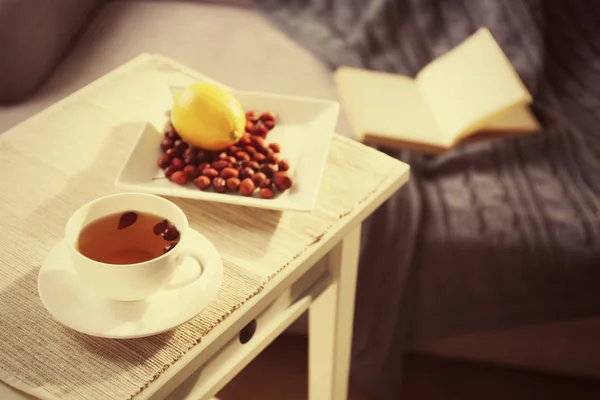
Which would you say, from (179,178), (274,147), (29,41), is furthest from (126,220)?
(29,41)

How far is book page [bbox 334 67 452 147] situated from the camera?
133cm

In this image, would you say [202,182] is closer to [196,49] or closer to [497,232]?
[497,232]

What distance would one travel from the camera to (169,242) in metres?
0.62

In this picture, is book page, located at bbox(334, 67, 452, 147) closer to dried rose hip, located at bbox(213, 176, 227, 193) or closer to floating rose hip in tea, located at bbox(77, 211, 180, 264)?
dried rose hip, located at bbox(213, 176, 227, 193)

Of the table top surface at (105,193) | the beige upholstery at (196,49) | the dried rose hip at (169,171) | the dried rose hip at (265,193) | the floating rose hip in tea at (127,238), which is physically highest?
the floating rose hip in tea at (127,238)

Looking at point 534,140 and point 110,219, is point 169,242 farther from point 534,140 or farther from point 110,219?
point 534,140

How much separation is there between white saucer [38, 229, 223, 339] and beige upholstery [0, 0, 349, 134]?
0.75m

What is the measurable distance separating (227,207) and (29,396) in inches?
11.0

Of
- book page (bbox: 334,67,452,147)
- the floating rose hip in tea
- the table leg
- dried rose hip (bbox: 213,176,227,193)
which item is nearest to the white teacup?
the floating rose hip in tea

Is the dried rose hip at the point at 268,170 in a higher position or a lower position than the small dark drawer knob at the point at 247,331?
higher

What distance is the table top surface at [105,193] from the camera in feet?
1.93

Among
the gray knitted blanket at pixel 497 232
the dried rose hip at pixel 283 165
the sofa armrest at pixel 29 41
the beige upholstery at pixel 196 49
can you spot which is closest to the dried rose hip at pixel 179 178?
the dried rose hip at pixel 283 165

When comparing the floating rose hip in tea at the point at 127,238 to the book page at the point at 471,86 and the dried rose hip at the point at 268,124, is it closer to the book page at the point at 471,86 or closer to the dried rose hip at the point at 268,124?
the dried rose hip at the point at 268,124

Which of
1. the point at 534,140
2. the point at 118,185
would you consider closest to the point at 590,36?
the point at 534,140
